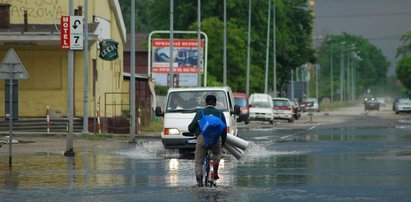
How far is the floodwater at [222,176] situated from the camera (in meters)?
17.6

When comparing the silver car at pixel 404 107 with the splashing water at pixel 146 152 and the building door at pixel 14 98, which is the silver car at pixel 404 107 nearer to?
the building door at pixel 14 98

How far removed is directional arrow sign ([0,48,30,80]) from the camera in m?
24.9

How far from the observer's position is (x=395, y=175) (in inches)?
848

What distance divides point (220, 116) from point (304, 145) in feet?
56.1

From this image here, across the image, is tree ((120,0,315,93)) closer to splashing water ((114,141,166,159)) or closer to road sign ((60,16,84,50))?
splashing water ((114,141,166,159))

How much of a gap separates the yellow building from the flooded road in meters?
14.3

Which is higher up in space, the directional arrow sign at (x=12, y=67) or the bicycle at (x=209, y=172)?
the directional arrow sign at (x=12, y=67)

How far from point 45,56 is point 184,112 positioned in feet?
67.4

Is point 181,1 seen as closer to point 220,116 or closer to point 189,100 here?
point 189,100

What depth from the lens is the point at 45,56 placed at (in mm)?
48625

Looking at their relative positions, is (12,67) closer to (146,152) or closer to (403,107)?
(146,152)

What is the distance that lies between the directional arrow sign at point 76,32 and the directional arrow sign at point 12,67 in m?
5.27

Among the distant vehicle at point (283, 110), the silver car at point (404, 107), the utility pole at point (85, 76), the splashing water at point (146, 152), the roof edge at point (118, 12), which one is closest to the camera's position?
the splashing water at point (146, 152)

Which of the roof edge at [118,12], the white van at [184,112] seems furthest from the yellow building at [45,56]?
the white van at [184,112]
